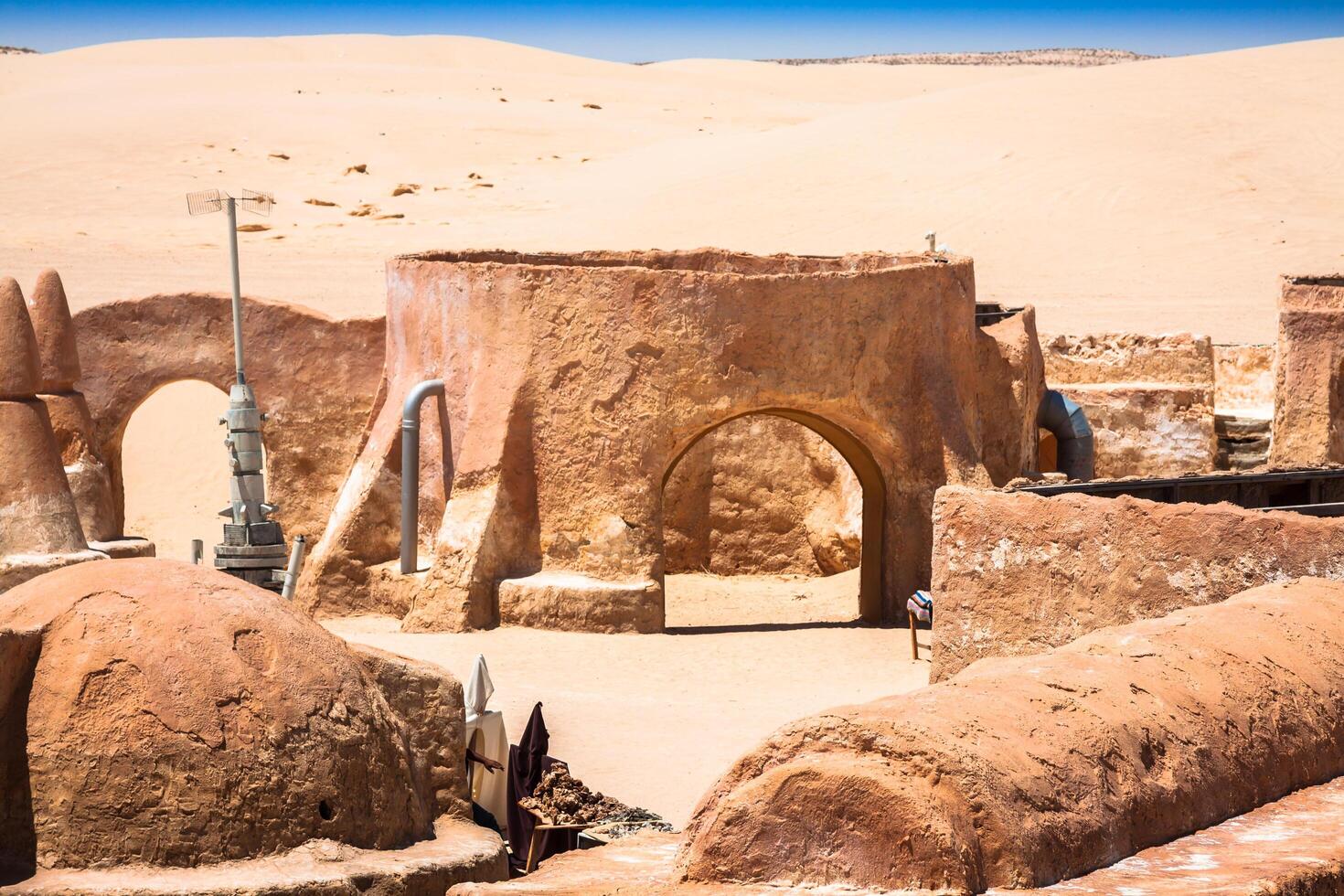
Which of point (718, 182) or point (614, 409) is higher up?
point (718, 182)

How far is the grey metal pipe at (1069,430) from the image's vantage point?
61.5ft

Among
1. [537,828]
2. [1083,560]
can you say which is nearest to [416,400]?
[1083,560]

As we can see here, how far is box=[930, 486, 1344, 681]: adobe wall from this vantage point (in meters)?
9.42

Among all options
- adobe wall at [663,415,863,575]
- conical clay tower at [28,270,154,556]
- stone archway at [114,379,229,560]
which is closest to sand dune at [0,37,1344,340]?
stone archway at [114,379,229,560]

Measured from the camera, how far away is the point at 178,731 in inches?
249

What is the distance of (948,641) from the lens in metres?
10.7

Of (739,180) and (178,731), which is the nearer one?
(178,731)

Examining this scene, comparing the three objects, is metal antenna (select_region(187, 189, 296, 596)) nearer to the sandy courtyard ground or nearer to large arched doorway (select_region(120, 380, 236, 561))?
the sandy courtyard ground

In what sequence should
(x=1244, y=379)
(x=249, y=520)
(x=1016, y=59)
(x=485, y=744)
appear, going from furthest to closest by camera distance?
1. (x=1016, y=59)
2. (x=1244, y=379)
3. (x=249, y=520)
4. (x=485, y=744)

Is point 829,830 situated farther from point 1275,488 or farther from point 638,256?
point 638,256

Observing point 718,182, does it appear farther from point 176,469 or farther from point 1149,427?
point 1149,427

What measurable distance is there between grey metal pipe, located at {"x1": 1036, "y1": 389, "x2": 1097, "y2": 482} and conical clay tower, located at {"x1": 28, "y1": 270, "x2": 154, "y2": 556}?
8496 mm

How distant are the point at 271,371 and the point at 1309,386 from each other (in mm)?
10270

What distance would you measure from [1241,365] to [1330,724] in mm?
16864
